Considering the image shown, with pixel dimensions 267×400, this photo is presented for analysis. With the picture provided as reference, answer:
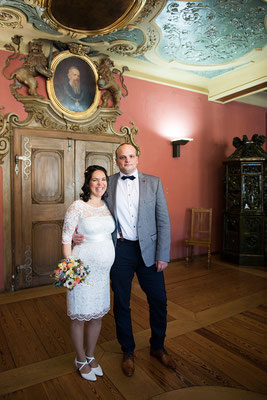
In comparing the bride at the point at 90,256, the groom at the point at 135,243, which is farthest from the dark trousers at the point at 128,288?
the bride at the point at 90,256

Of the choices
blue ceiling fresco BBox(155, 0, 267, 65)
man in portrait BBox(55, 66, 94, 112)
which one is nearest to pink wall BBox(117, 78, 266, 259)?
man in portrait BBox(55, 66, 94, 112)

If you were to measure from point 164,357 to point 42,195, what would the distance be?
276 centimetres

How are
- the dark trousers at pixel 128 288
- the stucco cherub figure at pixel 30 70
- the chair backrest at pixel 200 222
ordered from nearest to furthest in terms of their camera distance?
the dark trousers at pixel 128 288 < the stucco cherub figure at pixel 30 70 < the chair backrest at pixel 200 222

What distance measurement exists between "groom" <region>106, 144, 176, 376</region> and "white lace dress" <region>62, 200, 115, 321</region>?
18cm

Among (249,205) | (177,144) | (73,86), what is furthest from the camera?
(249,205)

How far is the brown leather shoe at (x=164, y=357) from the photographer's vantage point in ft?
7.33

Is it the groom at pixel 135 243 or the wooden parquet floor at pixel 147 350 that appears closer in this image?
the wooden parquet floor at pixel 147 350

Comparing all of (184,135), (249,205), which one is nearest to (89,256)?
(184,135)

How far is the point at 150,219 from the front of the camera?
7.45 ft

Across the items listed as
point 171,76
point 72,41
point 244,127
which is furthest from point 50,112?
point 244,127

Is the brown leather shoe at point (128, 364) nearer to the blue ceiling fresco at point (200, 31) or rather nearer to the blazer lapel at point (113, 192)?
the blazer lapel at point (113, 192)

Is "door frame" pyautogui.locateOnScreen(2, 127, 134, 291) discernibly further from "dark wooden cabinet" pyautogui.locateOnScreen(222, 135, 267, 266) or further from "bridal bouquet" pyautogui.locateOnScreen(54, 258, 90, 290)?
"dark wooden cabinet" pyautogui.locateOnScreen(222, 135, 267, 266)

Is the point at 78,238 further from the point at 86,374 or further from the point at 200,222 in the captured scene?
the point at 200,222

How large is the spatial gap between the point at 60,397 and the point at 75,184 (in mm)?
2932
